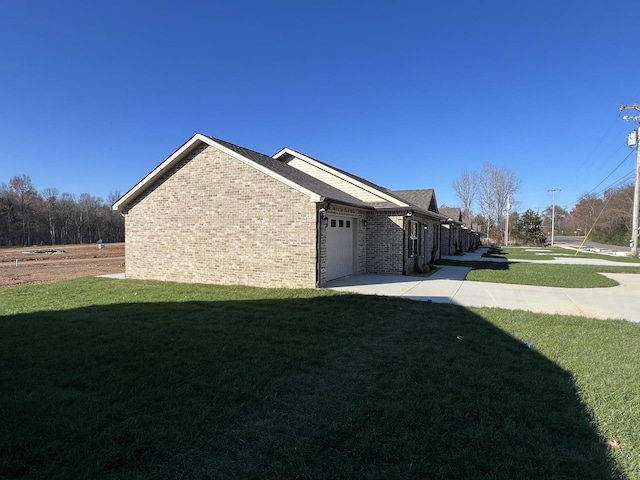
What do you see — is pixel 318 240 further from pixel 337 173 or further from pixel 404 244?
pixel 337 173

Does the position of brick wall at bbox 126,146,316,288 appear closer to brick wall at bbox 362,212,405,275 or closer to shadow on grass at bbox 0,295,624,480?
brick wall at bbox 362,212,405,275

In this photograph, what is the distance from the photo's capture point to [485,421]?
129 inches

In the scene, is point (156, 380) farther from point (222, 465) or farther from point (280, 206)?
point (280, 206)

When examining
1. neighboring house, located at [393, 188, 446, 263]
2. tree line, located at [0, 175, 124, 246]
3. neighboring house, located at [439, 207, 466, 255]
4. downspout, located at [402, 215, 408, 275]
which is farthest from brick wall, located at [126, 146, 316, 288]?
tree line, located at [0, 175, 124, 246]

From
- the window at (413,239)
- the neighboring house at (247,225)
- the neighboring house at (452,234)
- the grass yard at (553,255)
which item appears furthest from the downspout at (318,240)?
the grass yard at (553,255)

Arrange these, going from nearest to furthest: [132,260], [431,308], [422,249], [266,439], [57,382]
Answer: [266,439], [57,382], [431,308], [132,260], [422,249]

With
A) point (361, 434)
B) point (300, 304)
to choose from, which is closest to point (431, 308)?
point (300, 304)

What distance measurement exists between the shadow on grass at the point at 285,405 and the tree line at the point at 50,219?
5737 centimetres

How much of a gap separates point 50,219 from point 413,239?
72467mm

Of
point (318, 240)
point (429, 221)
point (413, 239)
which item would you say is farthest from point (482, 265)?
point (318, 240)

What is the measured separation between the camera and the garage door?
1227 cm

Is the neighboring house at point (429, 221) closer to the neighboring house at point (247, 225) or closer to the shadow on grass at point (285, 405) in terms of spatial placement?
the neighboring house at point (247, 225)

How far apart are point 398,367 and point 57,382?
384cm

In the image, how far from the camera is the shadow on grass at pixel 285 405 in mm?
2672
